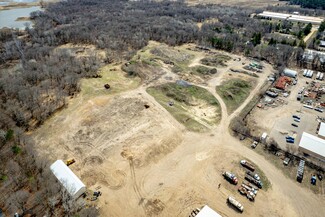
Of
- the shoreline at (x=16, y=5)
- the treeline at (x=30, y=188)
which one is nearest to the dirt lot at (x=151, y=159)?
the treeline at (x=30, y=188)

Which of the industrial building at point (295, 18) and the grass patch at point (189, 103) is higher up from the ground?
the industrial building at point (295, 18)

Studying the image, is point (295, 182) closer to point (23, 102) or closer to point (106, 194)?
point (106, 194)

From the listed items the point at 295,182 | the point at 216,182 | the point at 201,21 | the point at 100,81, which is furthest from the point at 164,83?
the point at 201,21

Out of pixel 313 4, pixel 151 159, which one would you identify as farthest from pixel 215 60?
pixel 313 4

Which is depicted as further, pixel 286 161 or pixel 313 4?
pixel 313 4

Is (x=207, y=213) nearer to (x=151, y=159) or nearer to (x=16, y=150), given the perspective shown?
(x=151, y=159)

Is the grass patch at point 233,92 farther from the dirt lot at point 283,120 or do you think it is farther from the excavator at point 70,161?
the excavator at point 70,161

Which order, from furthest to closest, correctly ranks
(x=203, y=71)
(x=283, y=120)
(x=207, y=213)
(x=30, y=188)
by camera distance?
(x=203, y=71) < (x=283, y=120) < (x=30, y=188) < (x=207, y=213)
